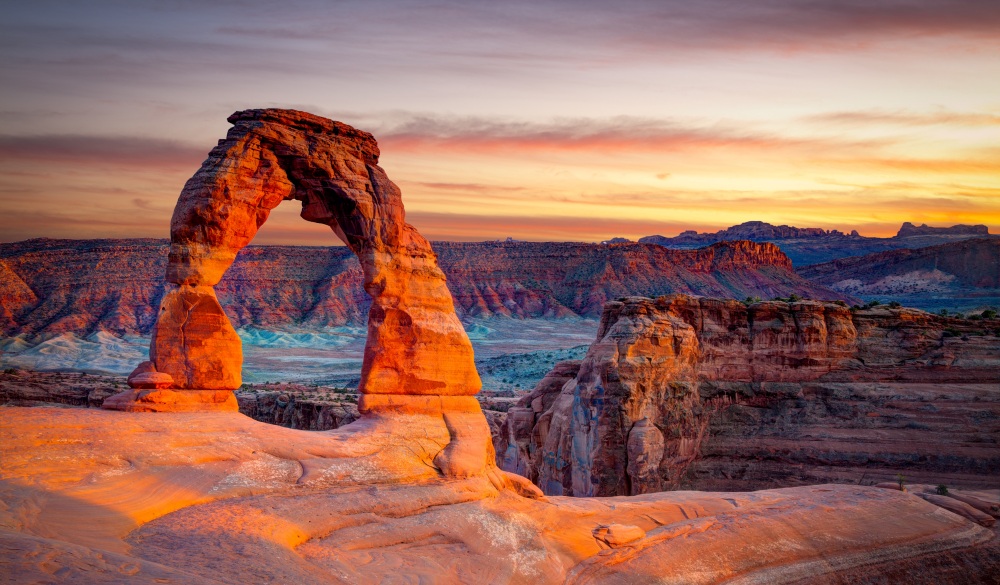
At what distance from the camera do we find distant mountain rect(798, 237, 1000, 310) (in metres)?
128

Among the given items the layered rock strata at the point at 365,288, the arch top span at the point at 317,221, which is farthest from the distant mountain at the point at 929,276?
the arch top span at the point at 317,221

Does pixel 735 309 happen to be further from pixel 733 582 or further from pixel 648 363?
pixel 733 582

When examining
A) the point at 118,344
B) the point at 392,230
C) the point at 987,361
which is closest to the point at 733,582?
the point at 392,230

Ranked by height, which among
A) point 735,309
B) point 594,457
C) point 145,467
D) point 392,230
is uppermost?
point 392,230

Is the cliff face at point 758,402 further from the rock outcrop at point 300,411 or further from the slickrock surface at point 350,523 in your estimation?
the rock outcrop at point 300,411

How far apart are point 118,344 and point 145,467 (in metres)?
87.7

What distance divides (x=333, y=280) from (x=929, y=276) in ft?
307

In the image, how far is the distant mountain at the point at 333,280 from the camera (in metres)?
104

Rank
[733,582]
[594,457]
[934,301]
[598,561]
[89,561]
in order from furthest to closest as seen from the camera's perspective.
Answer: [934,301] < [594,457] < [733,582] < [598,561] < [89,561]

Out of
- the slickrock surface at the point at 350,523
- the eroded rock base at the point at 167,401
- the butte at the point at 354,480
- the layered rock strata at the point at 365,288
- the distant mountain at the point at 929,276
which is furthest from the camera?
the distant mountain at the point at 929,276

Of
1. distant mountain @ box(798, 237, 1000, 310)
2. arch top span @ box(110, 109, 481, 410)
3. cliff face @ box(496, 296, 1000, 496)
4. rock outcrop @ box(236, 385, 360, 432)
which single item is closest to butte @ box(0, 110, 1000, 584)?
arch top span @ box(110, 109, 481, 410)

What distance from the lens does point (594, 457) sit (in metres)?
28.2

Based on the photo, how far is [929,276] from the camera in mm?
144625

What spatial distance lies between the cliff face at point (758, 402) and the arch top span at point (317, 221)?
9054 mm
